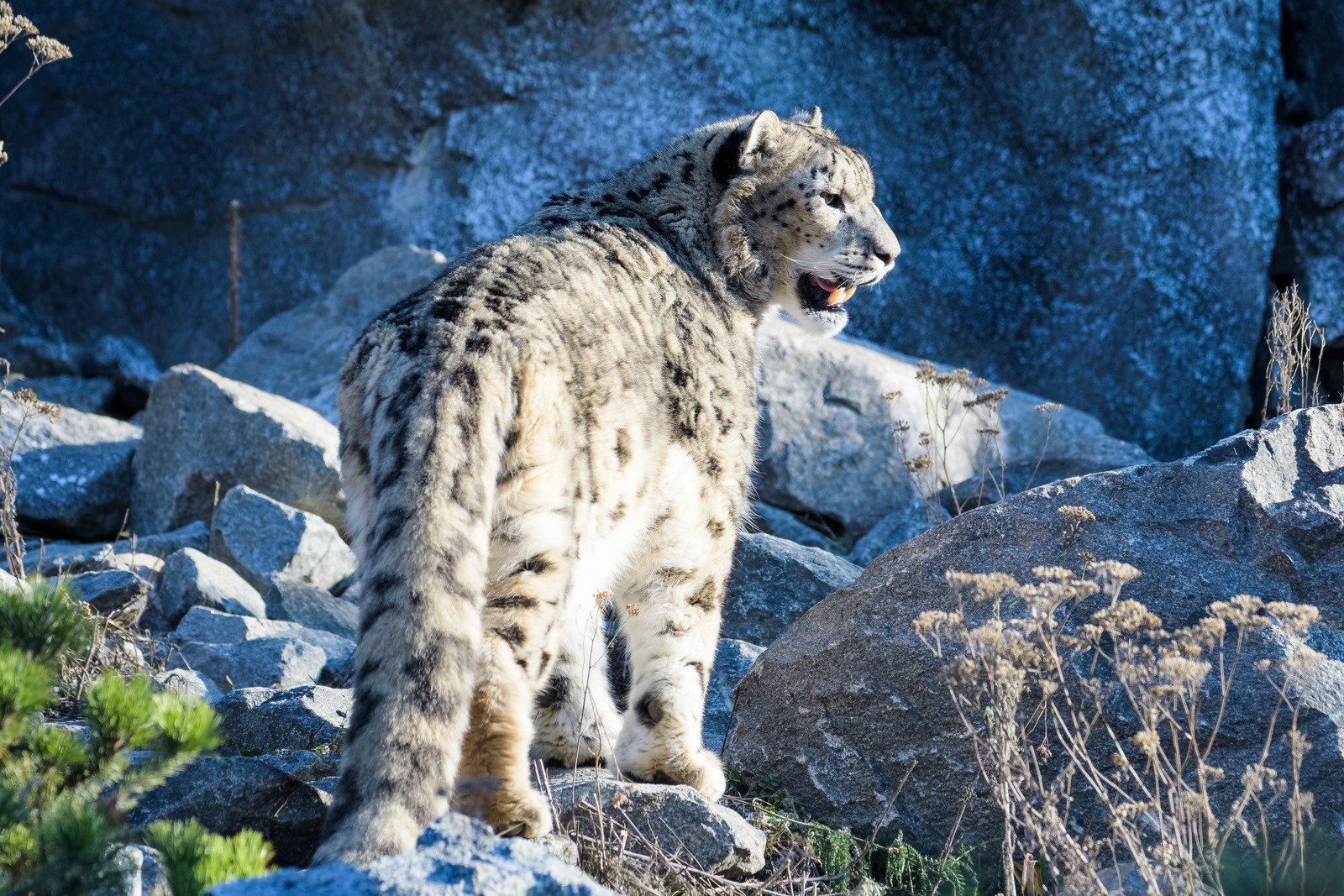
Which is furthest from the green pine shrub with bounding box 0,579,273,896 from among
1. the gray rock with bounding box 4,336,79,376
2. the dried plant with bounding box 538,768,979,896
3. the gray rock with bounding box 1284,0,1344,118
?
the gray rock with bounding box 1284,0,1344,118

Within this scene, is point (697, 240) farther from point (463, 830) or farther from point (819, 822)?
point (463, 830)

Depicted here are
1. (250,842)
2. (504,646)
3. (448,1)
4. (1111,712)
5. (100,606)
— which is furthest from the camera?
(448,1)

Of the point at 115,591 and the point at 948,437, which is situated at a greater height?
the point at 948,437

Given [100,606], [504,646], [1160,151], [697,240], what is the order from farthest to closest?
[1160,151] → [100,606] → [697,240] → [504,646]

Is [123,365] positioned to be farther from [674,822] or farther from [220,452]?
[674,822]

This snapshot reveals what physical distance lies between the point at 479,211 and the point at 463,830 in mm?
8108

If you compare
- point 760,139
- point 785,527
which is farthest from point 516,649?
point 785,527

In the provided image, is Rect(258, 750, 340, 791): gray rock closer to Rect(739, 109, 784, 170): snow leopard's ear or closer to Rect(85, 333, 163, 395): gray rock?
Rect(739, 109, 784, 170): snow leopard's ear

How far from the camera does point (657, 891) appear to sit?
3449 millimetres

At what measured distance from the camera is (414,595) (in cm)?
296

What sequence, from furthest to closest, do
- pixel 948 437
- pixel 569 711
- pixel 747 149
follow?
pixel 948 437, pixel 747 149, pixel 569 711

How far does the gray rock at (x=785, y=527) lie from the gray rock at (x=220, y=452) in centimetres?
228

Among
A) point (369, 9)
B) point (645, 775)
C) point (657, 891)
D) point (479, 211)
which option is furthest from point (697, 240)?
point (369, 9)

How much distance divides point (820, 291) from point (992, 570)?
1.50 m
